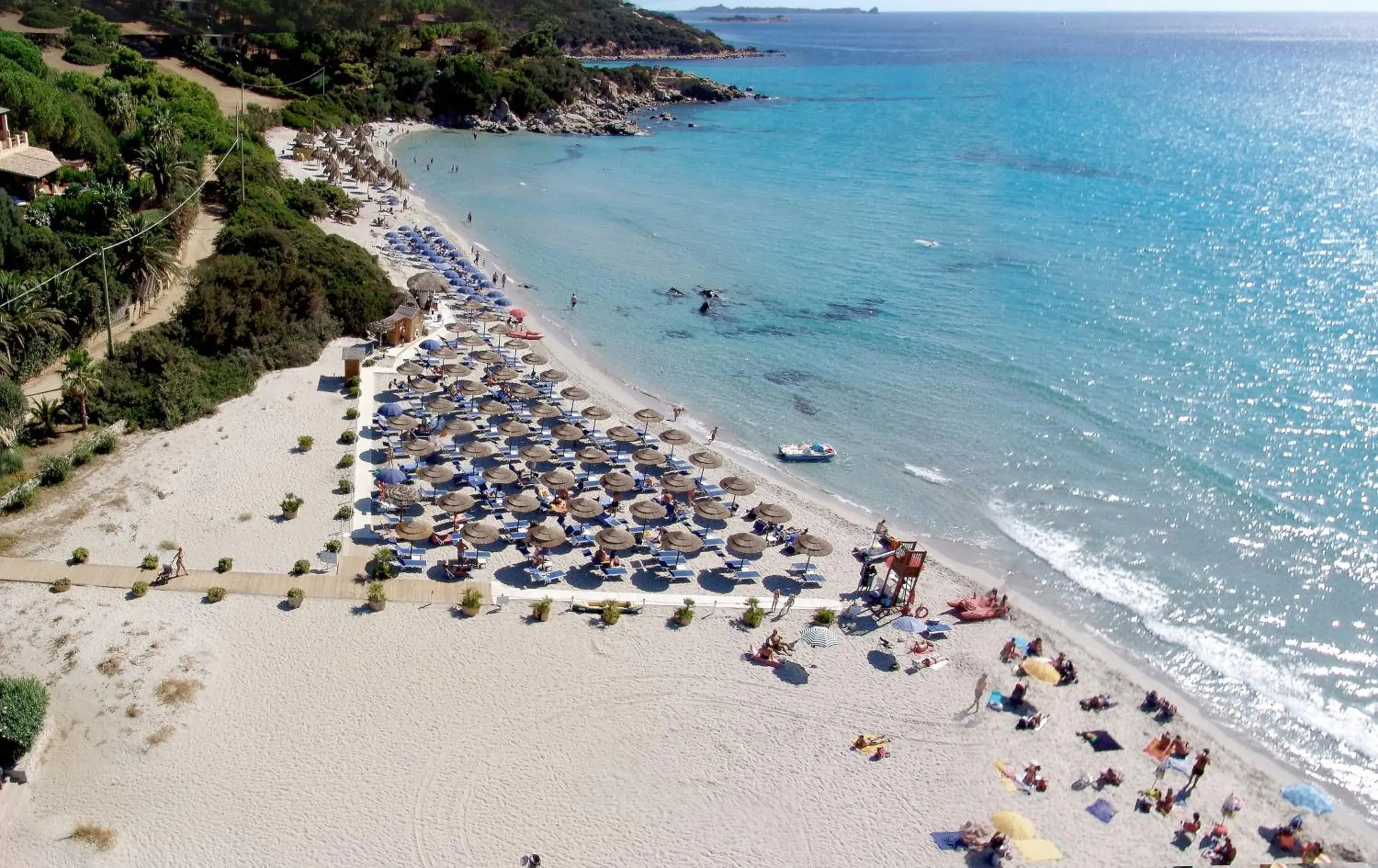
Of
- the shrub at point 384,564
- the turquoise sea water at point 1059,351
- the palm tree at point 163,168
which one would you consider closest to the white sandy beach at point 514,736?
the shrub at point 384,564

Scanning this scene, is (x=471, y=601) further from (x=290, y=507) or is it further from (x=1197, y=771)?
(x=1197, y=771)

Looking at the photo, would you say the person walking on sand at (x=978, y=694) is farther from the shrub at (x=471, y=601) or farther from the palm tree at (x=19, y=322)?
the palm tree at (x=19, y=322)

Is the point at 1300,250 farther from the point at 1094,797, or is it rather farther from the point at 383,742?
the point at 383,742

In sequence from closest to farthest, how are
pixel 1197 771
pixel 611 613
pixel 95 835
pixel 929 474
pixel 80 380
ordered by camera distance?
pixel 95 835, pixel 1197 771, pixel 611 613, pixel 80 380, pixel 929 474

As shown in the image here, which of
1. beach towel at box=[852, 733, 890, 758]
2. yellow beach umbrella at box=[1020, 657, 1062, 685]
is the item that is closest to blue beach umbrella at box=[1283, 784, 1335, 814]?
yellow beach umbrella at box=[1020, 657, 1062, 685]

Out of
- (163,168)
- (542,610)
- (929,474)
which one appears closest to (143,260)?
(163,168)

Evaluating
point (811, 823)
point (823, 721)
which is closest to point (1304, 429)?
point (823, 721)

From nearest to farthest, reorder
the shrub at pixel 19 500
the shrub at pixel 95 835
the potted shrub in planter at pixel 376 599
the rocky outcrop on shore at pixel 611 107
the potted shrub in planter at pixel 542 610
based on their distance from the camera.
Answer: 1. the shrub at pixel 95 835
2. the potted shrub in planter at pixel 376 599
3. the potted shrub in planter at pixel 542 610
4. the shrub at pixel 19 500
5. the rocky outcrop on shore at pixel 611 107
